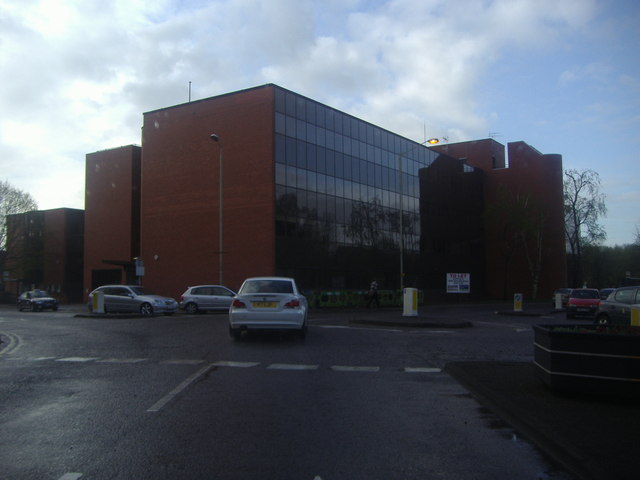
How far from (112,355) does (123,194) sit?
38651 millimetres

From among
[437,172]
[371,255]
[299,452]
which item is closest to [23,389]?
[299,452]

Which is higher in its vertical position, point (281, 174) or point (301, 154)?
point (301, 154)

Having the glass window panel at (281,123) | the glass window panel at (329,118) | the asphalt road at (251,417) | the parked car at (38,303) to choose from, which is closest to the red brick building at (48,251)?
the parked car at (38,303)

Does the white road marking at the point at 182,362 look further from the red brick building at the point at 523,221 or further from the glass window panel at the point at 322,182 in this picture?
the red brick building at the point at 523,221

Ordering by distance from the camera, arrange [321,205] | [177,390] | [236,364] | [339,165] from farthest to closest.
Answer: [339,165] < [321,205] < [236,364] < [177,390]

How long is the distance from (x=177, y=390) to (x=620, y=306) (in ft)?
45.2

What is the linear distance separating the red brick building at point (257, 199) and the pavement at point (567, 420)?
27206 millimetres

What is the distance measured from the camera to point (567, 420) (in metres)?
6.07

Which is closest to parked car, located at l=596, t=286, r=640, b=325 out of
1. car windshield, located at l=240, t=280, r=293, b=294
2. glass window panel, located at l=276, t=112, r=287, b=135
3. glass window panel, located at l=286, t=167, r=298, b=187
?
car windshield, located at l=240, t=280, r=293, b=294

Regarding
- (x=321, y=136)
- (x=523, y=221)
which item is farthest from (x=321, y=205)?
(x=523, y=221)

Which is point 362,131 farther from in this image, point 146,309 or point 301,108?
point 146,309

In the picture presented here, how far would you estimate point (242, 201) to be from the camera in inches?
1470

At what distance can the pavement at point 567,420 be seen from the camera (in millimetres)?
4684

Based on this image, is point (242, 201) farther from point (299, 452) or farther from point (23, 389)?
point (299, 452)
